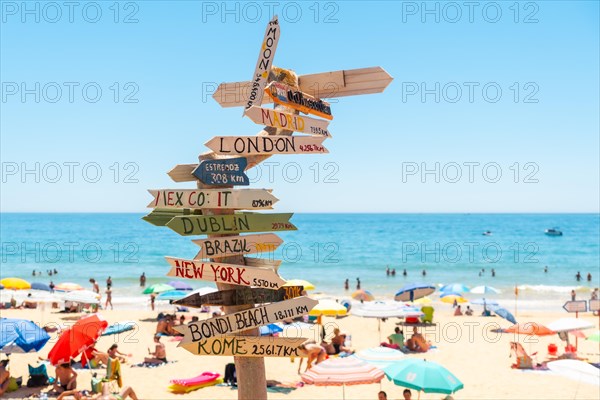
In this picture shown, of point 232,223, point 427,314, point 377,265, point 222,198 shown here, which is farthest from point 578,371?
point 377,265

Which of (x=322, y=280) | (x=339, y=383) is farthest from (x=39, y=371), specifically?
(x=322, y=280)

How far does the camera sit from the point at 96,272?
2633 inches

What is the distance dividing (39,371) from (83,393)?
1.76m

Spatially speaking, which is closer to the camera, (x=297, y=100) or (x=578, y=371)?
(x=297, y=100)

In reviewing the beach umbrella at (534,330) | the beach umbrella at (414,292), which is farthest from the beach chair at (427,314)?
the beach umbrella at (534,330)

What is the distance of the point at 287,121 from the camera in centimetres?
705

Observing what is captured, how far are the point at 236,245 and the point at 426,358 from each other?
1502 centimetres

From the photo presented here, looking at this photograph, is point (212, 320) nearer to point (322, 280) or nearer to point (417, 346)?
point (417, 346)

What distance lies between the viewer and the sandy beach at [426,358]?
1538 cm

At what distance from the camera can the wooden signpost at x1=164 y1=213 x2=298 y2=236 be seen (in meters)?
6.55

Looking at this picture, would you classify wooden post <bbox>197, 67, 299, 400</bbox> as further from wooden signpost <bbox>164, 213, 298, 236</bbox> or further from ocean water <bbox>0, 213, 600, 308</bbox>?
ocean water <bbox>0, 213, 600, 308</bbox>

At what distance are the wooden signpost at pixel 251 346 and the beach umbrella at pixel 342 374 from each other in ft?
19.0

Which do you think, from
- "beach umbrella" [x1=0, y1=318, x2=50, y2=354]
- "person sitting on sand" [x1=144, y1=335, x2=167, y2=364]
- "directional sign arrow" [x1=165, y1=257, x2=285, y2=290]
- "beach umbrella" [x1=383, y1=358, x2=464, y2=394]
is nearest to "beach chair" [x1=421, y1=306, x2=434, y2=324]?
"person sitting on sand" [x1=144, y1=335, x2=167, y2=364]

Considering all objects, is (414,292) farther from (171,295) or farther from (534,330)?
(171,295)
